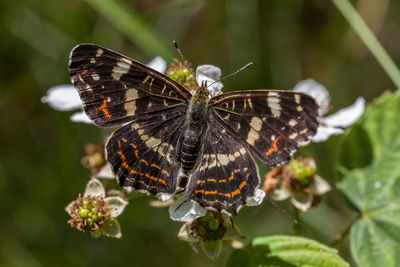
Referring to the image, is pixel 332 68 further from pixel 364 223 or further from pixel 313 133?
pixel 313 133

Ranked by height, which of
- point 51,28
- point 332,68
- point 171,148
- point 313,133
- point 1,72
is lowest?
point 313,133

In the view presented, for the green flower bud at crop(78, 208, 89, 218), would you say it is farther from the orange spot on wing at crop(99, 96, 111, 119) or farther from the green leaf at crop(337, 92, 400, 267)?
the green leaf at crop(337, 92, 400, 267)

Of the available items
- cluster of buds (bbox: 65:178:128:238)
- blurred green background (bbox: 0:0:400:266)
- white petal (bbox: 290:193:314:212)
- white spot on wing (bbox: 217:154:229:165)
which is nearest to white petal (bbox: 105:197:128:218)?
cluster of buds (bbox: 65:178:128:238)

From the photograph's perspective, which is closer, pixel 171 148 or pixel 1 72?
pixel 171 148

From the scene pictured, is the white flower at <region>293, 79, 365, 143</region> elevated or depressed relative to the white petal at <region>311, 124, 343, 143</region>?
elevated

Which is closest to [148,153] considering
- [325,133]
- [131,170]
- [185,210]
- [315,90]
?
[131,170]

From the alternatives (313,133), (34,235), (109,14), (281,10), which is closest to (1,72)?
(109,14)

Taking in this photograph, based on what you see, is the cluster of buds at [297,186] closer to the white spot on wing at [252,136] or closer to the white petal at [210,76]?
the white spot on wing at [252,136]

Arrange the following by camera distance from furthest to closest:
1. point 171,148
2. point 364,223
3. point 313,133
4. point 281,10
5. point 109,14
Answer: point 281,10
point 109,14
point 364,223
point 171,148
point 313,133

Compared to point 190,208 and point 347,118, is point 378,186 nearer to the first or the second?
point 347,118
